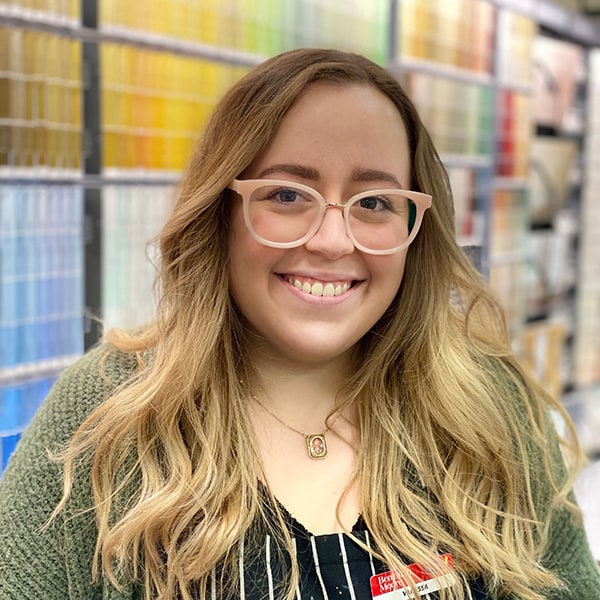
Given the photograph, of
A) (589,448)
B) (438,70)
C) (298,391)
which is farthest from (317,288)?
(589,448)

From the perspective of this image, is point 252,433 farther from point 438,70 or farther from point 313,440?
point 438,70

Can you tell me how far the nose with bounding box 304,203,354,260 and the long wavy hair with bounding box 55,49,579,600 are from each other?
14 cm

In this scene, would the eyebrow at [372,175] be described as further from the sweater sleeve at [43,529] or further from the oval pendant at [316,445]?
the sweater sleeve at [43,529]

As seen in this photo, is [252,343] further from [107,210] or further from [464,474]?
[107,210]

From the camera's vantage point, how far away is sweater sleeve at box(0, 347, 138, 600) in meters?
1.09

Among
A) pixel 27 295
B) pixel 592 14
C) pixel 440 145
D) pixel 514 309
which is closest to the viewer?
pixel 27 295

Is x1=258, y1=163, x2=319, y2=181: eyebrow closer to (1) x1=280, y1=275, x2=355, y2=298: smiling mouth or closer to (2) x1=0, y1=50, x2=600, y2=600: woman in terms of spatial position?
(2) x1=0, y1=50, x2=600, y2=600: woman

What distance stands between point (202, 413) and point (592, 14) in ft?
13.9

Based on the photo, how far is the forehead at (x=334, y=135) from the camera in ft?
3.82

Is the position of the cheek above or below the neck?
above

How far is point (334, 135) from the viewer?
1.17 meters

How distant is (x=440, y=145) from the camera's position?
143 inches

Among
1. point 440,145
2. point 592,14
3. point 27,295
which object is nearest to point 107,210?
point 27,295

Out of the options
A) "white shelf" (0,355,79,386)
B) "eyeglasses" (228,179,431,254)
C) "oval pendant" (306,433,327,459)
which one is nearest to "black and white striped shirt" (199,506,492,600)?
"oval pendant" (306,433,327,459)
